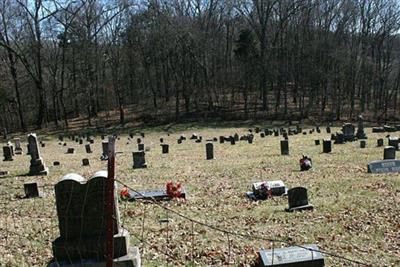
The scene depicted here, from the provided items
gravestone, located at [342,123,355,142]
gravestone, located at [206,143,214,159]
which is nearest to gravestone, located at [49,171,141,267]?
gravestone, located at [206,143,214,159]

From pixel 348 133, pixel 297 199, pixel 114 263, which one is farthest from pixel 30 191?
pixel 348 133

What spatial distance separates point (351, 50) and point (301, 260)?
45.4 metres

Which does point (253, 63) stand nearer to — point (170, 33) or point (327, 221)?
point (170, 33)

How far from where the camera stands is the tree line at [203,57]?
48.6 meters

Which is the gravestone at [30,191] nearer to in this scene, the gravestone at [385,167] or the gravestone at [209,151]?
the gravestone at [209,151]

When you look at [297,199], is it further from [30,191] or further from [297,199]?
[30,191]

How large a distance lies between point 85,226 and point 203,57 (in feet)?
150

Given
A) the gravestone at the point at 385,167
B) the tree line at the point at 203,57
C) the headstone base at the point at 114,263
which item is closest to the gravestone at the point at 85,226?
the headstone base at the point at 114,263

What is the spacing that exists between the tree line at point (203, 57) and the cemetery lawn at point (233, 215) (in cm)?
3014

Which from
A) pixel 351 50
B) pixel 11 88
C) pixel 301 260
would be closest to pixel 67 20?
pixel 11 88

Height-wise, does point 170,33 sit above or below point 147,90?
above

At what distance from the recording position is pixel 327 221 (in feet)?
32.0

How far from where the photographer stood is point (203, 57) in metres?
50.6

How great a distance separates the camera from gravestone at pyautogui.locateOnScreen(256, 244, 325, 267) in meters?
6.83
